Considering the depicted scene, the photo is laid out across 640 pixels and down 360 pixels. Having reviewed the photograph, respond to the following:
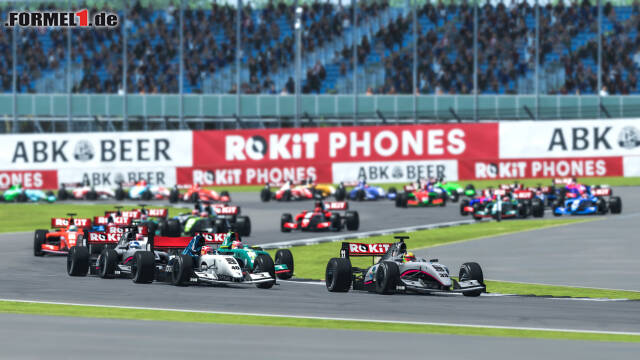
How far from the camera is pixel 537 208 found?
42469 millimetres

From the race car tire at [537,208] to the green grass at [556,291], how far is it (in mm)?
19759

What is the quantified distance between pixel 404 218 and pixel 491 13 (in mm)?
24687

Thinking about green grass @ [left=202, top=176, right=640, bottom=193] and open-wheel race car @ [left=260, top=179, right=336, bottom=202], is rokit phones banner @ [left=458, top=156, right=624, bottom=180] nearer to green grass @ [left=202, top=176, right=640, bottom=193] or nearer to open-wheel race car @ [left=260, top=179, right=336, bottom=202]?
green grass @ [left=202, top=176, right=640, bottom=193]

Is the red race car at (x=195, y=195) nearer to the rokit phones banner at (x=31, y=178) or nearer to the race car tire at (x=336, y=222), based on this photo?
the rokit phones banner at (x=31, y=178)

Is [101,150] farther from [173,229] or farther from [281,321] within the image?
[281,321]

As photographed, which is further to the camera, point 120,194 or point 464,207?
point 120,194

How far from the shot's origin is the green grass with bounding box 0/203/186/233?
4369cm

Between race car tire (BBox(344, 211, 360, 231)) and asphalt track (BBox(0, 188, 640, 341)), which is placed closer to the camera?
asphalt track (BBox(0, 188, 640, 341))

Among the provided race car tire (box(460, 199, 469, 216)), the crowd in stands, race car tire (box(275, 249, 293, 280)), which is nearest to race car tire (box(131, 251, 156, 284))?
A: race car tire (box(275, 249, 293, 280))

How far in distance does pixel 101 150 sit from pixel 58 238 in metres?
29.0

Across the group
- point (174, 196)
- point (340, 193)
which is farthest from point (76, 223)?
point (174, 196)

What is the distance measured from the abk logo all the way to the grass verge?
46525mm

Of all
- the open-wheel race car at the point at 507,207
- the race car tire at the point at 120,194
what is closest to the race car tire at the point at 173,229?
the open-wheel race car at the point at 507,207

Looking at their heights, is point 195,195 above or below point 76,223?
above
